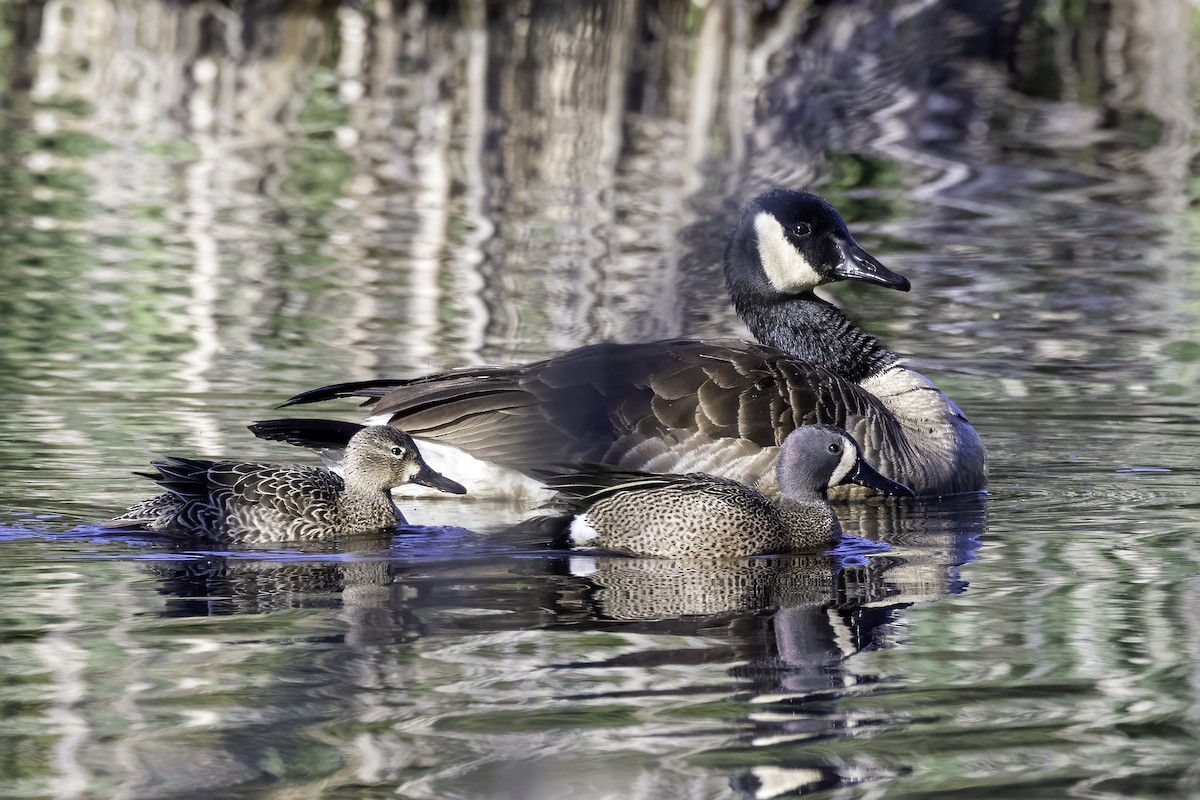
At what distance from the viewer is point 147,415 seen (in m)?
10.1

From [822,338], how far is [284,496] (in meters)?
3.61

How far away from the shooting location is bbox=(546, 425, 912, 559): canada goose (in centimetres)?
759

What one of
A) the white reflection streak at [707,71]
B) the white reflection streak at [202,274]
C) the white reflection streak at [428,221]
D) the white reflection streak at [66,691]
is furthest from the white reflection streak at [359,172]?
the white reflection streak at [66,691]

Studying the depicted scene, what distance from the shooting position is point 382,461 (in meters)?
8.00

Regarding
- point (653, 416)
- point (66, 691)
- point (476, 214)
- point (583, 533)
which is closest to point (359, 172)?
point (476, 214)

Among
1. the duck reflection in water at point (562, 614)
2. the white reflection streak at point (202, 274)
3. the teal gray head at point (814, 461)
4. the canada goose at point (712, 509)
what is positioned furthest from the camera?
the white reflection streak at point (202, 274)

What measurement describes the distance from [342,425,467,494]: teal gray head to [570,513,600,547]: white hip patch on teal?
626mm

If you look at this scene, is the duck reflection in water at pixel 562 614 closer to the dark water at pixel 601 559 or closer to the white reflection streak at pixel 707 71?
the dark water at pixel 601 559

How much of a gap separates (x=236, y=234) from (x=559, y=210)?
3706 mm

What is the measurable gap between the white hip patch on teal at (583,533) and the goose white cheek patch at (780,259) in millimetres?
3035

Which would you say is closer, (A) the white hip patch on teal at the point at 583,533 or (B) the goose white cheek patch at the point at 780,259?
(A) the white hip patch on teal at the point at 583,533

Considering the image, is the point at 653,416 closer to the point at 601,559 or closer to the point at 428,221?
the point at 601,559

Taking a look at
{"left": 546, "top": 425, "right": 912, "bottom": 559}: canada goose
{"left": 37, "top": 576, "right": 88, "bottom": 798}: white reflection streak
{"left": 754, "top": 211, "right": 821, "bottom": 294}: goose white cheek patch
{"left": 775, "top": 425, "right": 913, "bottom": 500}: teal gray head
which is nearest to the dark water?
{"left": 37, "top": 576, "right": 88, "bottom": 798}: white reflection streak

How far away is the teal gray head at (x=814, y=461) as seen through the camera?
799 centimetres
